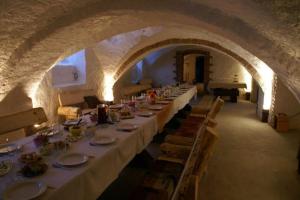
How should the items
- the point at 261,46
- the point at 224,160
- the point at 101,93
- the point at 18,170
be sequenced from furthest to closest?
the point at 101,93, the point at 224,160, the point at 261,46, the point at 18,170

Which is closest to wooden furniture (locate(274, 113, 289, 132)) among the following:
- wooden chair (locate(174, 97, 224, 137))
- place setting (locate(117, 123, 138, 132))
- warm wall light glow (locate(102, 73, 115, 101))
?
wooden chair (locate(174, 97, 224, 137))

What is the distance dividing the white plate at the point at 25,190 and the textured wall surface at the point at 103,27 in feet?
6.10

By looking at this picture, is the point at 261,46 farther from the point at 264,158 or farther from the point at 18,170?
the point at 18,170

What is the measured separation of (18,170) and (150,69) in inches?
498

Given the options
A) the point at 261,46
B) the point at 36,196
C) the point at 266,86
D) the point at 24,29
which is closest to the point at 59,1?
the point at 24,29

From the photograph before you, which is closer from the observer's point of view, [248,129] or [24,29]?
[24,29]

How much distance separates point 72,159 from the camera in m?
1.93

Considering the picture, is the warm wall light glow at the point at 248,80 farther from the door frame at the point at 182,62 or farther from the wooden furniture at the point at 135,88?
the wooden furniture at the point at 135,88

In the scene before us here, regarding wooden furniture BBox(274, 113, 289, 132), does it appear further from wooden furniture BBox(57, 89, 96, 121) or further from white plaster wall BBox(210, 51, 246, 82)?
white plaster wall BBox(210, 51, 246, 82)

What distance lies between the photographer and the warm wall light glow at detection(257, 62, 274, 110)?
686 centimetres

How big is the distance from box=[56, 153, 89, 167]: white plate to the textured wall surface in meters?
1.70

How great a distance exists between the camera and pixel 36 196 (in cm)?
141

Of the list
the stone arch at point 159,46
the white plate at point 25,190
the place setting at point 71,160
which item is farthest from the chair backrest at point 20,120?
the stone arch at point 159,46

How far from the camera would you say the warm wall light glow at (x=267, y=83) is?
22.5 feet
